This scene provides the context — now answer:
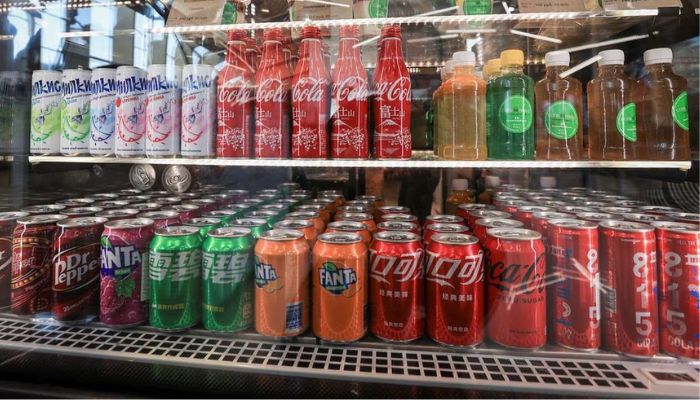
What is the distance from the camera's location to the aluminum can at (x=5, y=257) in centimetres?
109

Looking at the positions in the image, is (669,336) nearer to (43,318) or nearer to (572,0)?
(572,0)

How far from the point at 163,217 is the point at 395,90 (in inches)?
30.5

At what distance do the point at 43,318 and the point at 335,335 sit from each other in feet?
2.73

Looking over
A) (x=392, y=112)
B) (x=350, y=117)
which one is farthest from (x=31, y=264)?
(x=392, y=112)

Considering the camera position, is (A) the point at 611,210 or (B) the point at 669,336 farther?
(A) the point at 611,210

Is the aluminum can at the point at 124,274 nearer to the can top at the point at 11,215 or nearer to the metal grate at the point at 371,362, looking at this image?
the metal grate at the point at 371,362

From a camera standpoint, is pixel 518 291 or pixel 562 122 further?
pixel 562 122

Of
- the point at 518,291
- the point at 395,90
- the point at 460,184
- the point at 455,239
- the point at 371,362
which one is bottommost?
the point at 371,362

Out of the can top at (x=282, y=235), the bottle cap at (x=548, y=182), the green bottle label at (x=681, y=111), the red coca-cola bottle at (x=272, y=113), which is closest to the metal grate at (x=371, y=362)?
the can top at (x=282, y=235)

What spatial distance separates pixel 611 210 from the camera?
1176mm

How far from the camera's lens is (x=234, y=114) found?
116 centimetres

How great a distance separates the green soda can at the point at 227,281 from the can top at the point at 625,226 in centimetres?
89

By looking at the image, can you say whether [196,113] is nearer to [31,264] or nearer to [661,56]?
[31,264]

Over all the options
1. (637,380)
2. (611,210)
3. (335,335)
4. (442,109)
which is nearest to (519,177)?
(611,210)
